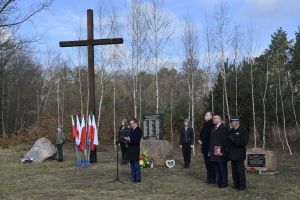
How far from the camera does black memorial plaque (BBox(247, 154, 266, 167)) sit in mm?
14984

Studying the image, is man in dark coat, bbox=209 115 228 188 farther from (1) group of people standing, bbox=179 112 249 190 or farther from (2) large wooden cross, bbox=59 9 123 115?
(2) large wooden cross, bbox=59 9 123 115

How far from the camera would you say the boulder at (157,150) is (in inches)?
719

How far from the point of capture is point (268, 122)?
3209 centimetres

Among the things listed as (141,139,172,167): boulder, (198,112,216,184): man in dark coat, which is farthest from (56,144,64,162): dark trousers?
(198,112,216,184): man in dark coat

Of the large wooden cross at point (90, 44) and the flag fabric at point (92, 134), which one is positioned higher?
the large wooden cross at point (90, 44)

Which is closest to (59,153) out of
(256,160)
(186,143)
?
(186,143)

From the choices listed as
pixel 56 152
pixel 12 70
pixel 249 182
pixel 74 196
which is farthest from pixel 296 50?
pixel 12 70

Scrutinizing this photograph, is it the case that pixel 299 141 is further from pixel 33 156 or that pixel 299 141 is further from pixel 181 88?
pixel 181 88

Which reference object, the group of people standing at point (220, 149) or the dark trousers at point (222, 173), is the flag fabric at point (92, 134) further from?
the dark trousers at point (222, 173)

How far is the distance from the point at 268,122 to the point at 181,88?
22.3 metres

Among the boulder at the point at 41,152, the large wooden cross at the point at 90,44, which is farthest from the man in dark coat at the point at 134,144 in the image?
the boulder at the point at 41,152

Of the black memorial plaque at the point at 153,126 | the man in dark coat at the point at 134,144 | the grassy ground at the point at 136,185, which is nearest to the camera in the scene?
the grassy ground at the point at 136,185

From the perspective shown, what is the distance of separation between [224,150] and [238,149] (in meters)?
0.62

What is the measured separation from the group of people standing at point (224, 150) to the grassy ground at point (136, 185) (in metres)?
0.30
